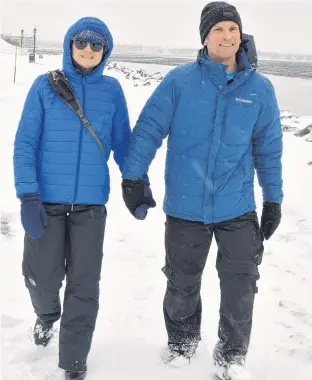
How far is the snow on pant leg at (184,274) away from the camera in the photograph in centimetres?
285

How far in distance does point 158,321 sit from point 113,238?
168cm

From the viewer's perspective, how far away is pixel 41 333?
3.12m

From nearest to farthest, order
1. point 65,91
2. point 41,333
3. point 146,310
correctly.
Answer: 1. point 65,91
2. point 41,333
3. point 146,310

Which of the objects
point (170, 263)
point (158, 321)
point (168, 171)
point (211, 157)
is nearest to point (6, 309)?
point (158, 321)

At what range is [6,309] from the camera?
3547mm

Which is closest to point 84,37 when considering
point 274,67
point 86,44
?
point 86,44

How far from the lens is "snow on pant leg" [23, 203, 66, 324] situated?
2.67 m

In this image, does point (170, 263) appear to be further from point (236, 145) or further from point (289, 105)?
point (289, 105)

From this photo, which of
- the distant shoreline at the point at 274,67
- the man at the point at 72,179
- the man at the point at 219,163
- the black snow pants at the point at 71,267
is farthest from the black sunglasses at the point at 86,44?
the distant shoreline at the point at 274,67

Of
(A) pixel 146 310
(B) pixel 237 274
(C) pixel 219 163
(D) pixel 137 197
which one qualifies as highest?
(C) pixel 219 163

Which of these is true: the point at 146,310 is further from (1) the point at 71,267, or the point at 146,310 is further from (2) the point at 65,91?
(2) the point at 65,91

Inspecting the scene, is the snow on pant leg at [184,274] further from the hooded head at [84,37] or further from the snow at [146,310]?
the hooded head at [84,37]

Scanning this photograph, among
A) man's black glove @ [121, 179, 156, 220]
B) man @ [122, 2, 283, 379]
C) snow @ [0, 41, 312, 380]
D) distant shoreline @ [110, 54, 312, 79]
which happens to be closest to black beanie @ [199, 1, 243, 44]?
man @ [122, 2, 283, 379]

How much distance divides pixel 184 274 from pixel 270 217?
0.69 metres
